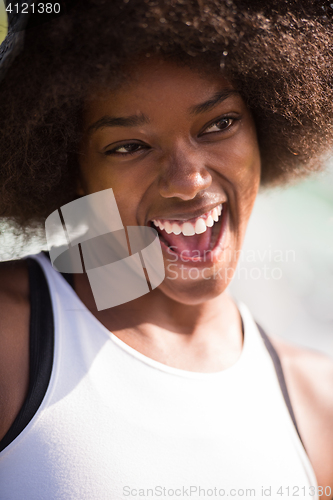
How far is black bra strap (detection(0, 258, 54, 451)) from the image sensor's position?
122cm

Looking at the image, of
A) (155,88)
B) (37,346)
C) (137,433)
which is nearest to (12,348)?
(37,346)

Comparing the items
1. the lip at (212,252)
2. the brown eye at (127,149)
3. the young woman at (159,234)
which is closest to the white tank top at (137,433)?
the young woman at (159,234)

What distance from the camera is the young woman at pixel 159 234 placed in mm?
1218

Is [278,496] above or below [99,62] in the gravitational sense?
below

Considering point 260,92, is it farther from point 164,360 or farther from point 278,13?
point 164,360

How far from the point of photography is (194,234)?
1.53 m

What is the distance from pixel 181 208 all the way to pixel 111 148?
313 mm

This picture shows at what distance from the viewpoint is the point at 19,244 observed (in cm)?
191

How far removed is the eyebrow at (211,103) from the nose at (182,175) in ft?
0.41

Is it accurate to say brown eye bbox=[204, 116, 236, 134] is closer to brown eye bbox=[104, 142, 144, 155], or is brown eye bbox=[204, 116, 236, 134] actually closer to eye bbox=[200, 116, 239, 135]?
eye bbox=[200, 116, 239, 135]

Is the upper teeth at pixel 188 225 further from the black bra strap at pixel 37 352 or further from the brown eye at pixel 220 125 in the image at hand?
the black bra strap at pixel 37 352

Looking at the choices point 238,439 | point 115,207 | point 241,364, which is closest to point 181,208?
point 115,207

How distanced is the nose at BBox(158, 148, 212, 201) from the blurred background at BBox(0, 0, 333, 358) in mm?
1015

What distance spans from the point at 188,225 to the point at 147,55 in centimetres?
58
